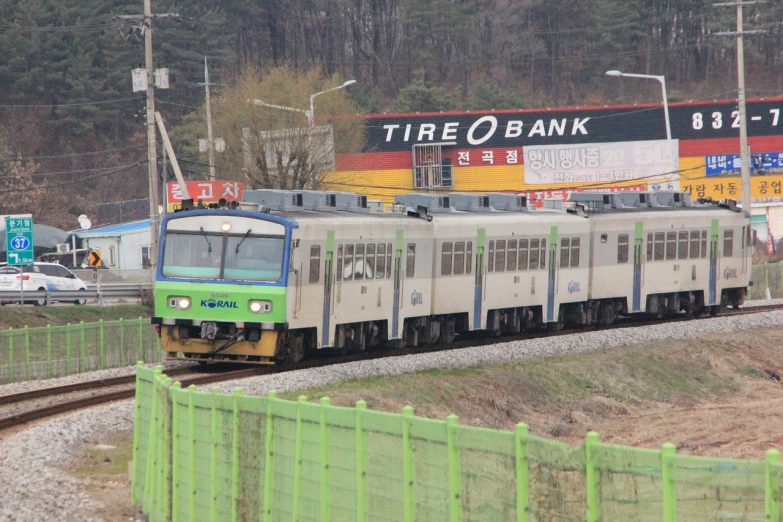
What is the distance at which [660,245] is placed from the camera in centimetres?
3133

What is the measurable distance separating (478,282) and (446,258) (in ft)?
4.35

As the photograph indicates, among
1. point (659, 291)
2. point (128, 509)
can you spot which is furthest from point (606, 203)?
point (128, 509)

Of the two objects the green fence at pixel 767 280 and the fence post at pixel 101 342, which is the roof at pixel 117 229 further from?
the fence post at pixel 101 342

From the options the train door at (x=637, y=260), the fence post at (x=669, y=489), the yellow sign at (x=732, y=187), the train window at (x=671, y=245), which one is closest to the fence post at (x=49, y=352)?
the train door at (x=637, y=260)

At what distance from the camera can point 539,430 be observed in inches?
770

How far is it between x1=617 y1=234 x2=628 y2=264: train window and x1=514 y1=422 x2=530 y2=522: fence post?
2376 centimetres

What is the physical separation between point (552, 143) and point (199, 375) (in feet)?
160

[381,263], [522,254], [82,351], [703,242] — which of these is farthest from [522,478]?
[703,242]

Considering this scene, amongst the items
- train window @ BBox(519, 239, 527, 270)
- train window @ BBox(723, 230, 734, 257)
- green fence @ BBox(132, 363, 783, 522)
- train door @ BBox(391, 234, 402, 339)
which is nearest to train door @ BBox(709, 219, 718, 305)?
train window @ BBox(723, 230, 734, 257)

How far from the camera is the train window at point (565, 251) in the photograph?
29.0 metres

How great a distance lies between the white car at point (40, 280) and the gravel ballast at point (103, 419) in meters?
19.6

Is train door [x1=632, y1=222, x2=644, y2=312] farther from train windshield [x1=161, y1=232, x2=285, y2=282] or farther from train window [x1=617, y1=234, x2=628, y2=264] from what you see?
train windshield [x1=161, y1=232, x2=285, y2=282]

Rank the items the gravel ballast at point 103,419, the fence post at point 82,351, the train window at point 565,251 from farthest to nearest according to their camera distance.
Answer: the train window at point 565,251, the fence post at point 82,351, the gravel ballast at point 103,419

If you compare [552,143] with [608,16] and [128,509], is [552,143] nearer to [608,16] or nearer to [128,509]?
[608,16]
